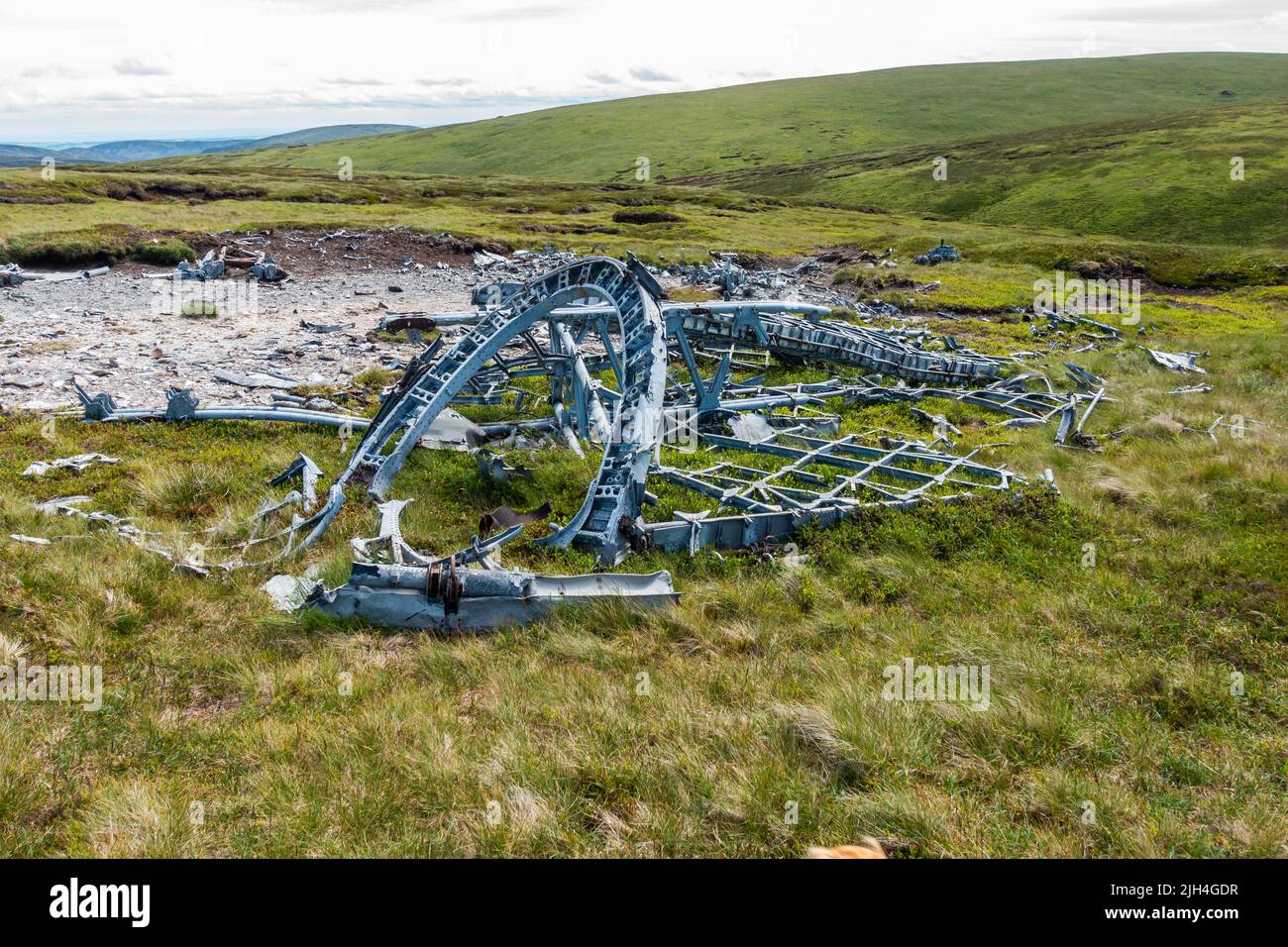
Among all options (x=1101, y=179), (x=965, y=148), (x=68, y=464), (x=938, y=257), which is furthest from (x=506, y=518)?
(x=965, y=148)

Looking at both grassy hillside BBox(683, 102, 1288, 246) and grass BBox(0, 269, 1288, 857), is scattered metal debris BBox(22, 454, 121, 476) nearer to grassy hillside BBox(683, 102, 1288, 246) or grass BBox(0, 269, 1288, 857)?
grass BBox(0, 269, 1288, 857)

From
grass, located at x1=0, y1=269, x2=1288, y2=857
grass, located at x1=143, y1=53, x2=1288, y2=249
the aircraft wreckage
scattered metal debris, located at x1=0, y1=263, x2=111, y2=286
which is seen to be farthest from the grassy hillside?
scattered metal debris, located at x1=0, y1=263, x2=111, y2=286

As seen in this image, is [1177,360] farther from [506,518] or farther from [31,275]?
[31,275]

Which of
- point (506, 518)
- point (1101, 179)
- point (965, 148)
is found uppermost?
point (965, 148)

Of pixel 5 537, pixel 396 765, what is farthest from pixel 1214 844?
pixel 5 537
